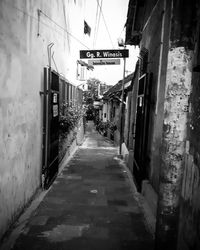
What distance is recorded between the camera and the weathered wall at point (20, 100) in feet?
12.8

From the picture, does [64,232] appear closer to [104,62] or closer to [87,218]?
[87,218]

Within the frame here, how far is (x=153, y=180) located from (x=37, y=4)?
5.05m

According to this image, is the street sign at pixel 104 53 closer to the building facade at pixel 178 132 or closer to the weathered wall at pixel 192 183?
the building facade at pixel 178 132

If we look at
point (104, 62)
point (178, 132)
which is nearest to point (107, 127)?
point (104, 62)

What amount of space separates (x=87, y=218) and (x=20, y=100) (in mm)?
2830

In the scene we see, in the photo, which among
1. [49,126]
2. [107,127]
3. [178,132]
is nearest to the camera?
[178,132]

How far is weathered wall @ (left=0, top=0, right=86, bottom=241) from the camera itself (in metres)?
3.91

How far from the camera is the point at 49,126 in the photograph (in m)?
6.76

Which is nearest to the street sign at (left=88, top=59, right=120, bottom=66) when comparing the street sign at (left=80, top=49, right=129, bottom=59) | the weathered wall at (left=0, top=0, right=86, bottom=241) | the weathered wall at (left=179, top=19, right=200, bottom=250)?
the street sign at (left=80, top=49, right=129, bottom=59)

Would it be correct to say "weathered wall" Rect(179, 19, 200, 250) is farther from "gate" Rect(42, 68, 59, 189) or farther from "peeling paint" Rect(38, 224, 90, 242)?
"gate" Rect(42, 68, 59, 189)

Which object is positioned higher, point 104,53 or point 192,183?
point 104,53

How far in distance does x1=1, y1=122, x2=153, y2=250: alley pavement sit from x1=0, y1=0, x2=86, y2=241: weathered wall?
511mm

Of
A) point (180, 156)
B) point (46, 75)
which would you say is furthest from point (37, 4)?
point (180, 156)

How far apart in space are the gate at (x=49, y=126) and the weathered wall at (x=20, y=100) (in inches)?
9.2
